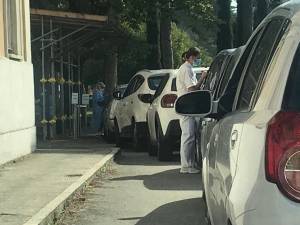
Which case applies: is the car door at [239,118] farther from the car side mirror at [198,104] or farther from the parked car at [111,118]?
the parked car at [111,118]

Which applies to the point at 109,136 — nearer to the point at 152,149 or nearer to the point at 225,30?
the point at 152,149

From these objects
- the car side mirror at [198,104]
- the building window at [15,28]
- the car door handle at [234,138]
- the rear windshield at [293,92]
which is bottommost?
the car door handle at [234,138]

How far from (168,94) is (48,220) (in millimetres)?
6025

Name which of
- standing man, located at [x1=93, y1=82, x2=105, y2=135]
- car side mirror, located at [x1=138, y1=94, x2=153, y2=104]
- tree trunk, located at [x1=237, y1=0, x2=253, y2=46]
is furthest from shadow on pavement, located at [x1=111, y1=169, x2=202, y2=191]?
tree trunk, located at [x1=237, y1=0, x2=253, y2=46]

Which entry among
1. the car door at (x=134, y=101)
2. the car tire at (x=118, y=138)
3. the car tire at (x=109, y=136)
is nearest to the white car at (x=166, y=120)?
the car door at (x=134, y=101)

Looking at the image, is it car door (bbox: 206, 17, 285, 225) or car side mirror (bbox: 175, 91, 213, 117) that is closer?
car door (bbox: 206, 17, 285, 225)

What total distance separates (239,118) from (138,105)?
11.4 metres

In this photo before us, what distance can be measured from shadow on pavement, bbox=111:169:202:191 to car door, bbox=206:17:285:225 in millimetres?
5052

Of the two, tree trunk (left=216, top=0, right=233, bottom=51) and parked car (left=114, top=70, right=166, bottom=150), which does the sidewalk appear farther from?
tree trunk (left=216, top=0, right=233, bottom=51)

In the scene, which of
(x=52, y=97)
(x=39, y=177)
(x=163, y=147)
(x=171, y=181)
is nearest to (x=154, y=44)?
(x=52, y=97)

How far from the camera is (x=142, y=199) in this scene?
8547 mm

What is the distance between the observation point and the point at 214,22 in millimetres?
27250

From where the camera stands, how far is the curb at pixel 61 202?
21.5ft

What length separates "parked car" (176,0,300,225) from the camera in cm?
270
